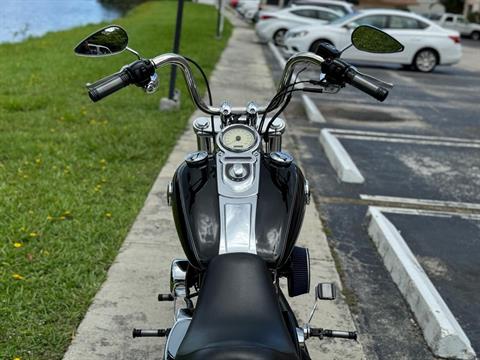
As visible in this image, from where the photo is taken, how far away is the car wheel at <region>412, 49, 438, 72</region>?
16125 millimetres

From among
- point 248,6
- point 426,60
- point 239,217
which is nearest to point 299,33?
point 426,60

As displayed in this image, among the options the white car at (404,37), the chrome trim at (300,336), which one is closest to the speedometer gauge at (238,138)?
the chrome trim at (300,336)

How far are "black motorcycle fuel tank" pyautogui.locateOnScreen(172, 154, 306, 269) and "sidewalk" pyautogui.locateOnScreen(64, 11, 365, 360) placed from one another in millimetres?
1106

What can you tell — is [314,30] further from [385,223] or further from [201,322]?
[201,322]

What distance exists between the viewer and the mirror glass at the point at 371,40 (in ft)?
8.02

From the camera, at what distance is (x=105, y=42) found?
2.40 meters

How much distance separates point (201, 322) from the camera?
5.65 feet

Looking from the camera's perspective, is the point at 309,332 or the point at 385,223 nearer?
the point at 309,332

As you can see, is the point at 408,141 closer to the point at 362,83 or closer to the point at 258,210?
the point at 362,83

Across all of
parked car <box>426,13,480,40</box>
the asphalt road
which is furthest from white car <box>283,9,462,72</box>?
parked car <box>426,13,480,40</box>

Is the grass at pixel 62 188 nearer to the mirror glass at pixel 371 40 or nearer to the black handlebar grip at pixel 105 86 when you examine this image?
the black handlebar grip at pixel 105 86

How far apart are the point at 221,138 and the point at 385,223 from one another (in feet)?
9.05

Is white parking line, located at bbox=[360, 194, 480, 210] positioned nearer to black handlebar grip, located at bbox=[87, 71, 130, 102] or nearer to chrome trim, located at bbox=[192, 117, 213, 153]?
chrome trim, located at bbox=[192, 117, 213, 153]

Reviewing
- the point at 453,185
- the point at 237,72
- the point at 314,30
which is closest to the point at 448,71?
the point at 314,30
